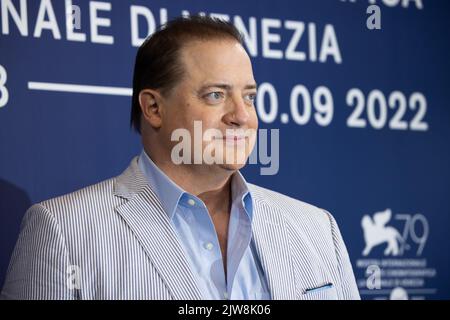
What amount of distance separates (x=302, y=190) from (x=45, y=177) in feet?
3.01

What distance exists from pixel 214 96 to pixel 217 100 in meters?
0.01

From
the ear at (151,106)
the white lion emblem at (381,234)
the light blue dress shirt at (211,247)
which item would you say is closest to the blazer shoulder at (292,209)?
the light blue dress shirt at (211,247)

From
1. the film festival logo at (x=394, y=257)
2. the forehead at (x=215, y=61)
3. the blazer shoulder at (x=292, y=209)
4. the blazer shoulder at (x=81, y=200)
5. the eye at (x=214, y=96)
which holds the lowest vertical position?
the film festival logo at (x=394, y=257)

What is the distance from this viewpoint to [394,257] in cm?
294

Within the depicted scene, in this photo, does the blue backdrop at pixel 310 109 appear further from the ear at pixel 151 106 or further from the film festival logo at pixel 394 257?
the ear at pixel 151 106

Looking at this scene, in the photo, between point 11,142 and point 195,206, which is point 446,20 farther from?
point 11,142

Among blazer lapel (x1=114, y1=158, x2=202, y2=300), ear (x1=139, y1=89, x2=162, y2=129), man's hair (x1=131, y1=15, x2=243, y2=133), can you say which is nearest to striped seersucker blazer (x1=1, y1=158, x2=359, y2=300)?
blazer lapel (x1=114, y1=158, x2=202, y2=300)

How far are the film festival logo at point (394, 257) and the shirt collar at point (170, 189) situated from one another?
781 millimetres

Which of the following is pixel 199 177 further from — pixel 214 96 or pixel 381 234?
pixel 381 234

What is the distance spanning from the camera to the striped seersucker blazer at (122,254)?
6.68ft

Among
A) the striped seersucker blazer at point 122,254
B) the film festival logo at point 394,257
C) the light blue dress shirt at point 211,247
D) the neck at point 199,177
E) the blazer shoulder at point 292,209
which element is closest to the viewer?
the striped seersucker blazer at point 122,254

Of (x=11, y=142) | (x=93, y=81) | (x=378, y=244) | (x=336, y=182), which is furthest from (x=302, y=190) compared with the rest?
(x=11, y=142)

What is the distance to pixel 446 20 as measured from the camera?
319cm

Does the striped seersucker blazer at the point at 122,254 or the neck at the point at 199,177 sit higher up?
the neck at the point at 199,177
